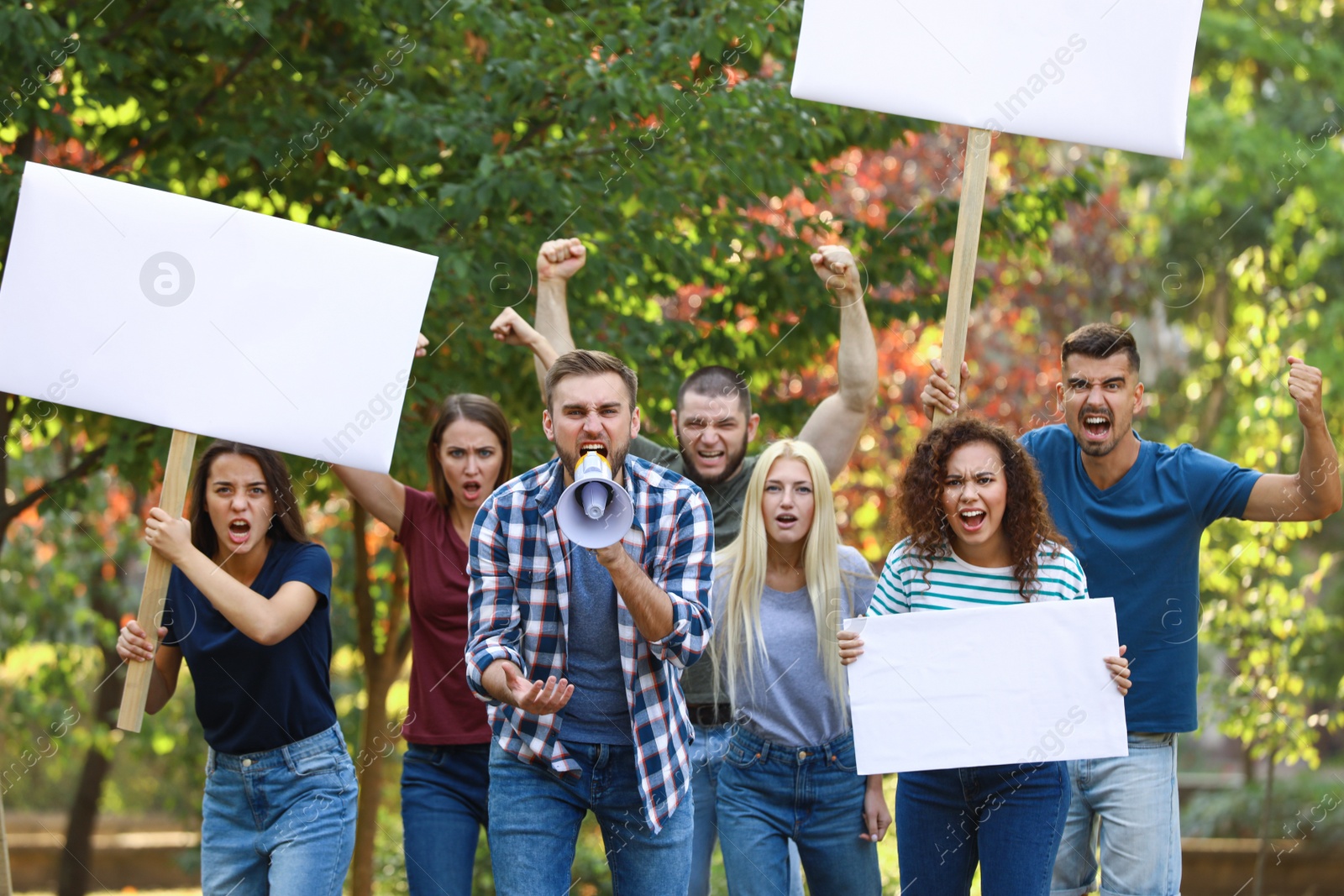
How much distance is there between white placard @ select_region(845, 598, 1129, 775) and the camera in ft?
11.8

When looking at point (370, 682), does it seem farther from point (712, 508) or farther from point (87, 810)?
point (87, 810)

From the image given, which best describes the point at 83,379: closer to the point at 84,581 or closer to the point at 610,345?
the point at 610,345

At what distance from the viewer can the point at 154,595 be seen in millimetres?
3711

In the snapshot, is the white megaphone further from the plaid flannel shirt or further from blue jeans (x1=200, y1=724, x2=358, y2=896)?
blue jeans (x1=200, y1=724, x2=358, y2=896)

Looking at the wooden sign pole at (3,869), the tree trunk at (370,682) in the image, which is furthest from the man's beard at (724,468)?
the tree trunk at (370,682)

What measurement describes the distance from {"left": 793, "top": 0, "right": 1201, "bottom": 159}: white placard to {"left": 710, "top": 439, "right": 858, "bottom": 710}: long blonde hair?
1.22m

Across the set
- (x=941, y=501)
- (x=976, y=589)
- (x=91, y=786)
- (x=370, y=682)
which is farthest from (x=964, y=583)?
(x=91, y=786)

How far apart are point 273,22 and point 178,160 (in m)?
0.84

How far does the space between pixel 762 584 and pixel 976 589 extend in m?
0.77

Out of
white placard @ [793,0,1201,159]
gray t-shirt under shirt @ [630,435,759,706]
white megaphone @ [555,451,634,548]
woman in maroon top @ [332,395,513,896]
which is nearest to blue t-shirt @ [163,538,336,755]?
woman in maroon top @ [332,395,513,896]

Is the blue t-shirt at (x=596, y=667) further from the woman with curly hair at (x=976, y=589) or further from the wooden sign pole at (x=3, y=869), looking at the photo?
the wooden sign pole at (x=3, y=869)

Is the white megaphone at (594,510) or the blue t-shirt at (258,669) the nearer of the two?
the white megaphone at (594,510)

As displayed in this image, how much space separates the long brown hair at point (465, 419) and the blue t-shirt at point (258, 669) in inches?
27.0

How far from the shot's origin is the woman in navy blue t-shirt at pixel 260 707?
3625mm
